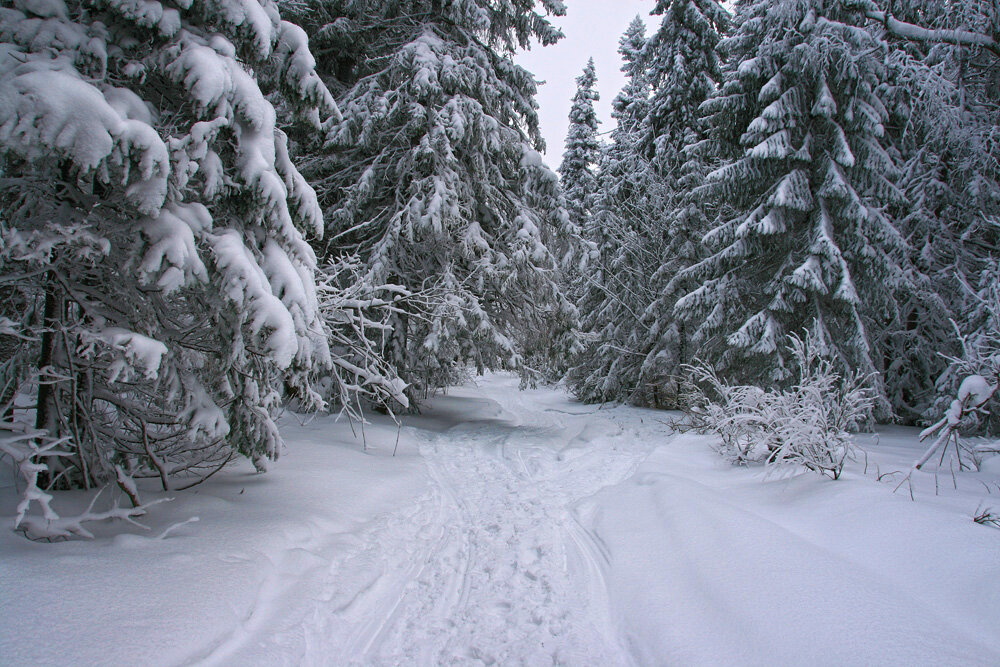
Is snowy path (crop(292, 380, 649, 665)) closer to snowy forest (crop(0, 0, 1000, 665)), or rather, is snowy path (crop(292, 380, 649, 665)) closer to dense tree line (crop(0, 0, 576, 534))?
snowy forest (crop(0, 0, 1000, 665))

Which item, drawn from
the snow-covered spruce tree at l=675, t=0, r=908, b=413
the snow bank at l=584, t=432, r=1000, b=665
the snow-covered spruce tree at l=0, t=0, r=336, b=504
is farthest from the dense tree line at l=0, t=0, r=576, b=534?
the snow-covered spruce tree at l=675, t=0, r=908, b=413

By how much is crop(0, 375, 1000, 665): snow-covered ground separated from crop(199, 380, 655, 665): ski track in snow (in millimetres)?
18

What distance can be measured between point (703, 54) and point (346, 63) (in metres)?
11.5

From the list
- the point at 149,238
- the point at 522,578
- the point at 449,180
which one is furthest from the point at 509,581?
the point at 449,180

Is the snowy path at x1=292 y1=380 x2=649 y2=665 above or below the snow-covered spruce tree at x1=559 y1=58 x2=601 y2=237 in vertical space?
below

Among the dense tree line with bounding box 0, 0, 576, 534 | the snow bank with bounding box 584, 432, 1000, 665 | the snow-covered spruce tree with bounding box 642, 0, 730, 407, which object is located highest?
the snow-covered spruce tree with bounding box 642, 0, 730, 407

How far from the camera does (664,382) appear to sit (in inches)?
647

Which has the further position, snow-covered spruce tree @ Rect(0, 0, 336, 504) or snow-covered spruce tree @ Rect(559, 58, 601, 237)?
snow-covered spruce tree @ Rect(559, 58, 601, 237)

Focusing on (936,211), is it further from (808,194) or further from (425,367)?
(425,367)

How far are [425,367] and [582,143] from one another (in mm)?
17273

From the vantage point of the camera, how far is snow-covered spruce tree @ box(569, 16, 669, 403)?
17.0 meters

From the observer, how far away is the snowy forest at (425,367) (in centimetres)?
290

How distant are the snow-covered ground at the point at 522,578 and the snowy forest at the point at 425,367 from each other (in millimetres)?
29

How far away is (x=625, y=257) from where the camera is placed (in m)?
17.2
